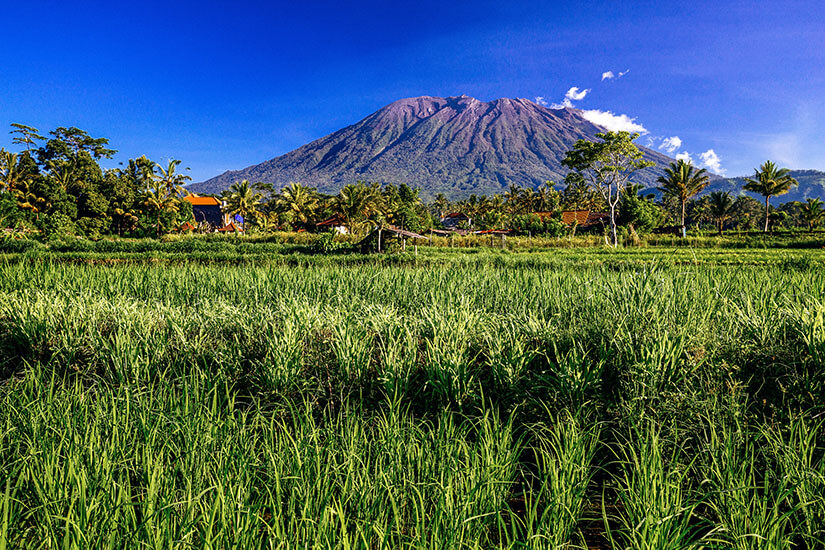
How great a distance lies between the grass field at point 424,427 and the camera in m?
1.64

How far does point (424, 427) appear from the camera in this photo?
2.77 m

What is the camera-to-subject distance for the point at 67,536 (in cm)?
141

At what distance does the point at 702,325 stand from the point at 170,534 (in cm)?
331

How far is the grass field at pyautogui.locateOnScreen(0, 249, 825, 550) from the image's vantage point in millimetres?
1637

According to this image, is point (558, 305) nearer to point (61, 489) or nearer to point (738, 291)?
point (738, 291)

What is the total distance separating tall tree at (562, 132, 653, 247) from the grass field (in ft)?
94.7

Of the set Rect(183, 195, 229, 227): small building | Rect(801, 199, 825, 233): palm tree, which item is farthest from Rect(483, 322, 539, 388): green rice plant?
Rect(183, 195, 229, 227): small building

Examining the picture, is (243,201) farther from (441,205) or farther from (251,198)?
(441,205)

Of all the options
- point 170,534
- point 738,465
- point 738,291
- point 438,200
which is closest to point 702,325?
point 738,465

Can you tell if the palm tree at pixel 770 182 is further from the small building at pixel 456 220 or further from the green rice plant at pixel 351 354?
the green rice plant at pixel 351 354

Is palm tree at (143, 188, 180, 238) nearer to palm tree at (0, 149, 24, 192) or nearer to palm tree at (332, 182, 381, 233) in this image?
palm tree at (0, 149, 24, 192)

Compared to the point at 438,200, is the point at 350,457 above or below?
below

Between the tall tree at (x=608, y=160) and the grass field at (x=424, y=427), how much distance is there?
28.9 m

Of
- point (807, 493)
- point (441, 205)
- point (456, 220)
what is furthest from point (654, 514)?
point (441, 205)
